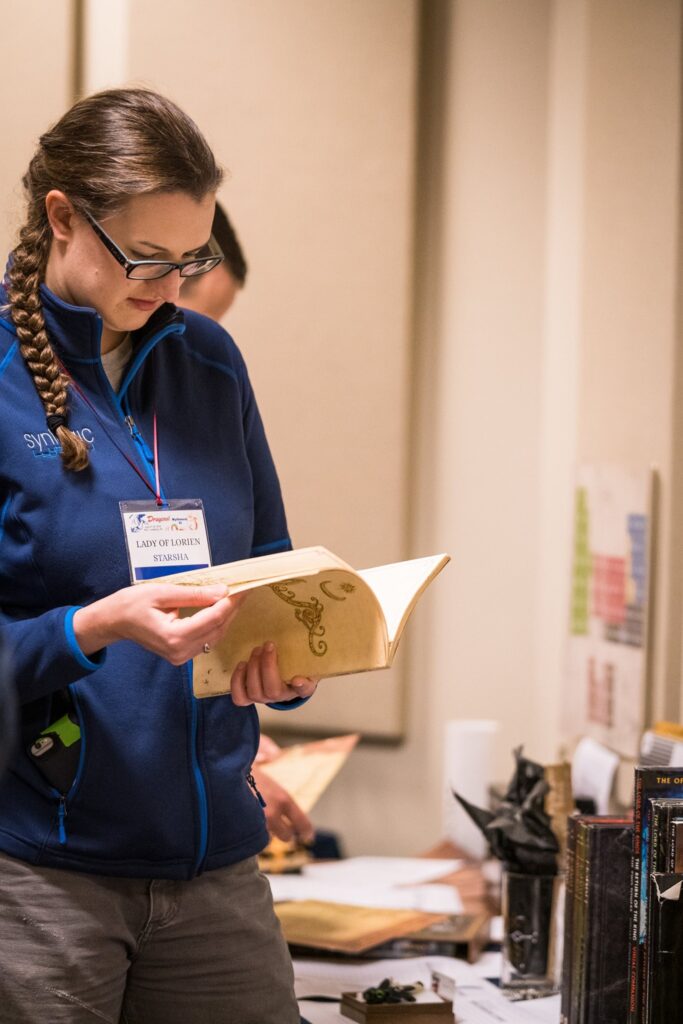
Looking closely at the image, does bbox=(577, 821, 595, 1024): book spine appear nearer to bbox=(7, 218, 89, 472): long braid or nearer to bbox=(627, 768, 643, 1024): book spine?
bbox=(627, 768, 643, 1024): book spine

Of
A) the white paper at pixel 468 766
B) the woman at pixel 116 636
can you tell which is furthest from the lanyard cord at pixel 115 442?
the white paper at pixel 468 766

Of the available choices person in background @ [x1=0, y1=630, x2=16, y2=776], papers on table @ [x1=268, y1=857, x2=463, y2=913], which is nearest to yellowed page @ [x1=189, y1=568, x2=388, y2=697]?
person in background @ [x1=0, y1=630, x2=16, y2=776]

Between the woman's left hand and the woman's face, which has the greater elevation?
the woman's face

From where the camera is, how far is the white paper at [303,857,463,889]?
2.17m

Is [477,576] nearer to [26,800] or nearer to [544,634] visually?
[544,634]

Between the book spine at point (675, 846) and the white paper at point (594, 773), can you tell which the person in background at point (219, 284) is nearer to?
the white paper at point (594, 773)

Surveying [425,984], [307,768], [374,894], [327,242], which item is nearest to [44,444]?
[425,984]

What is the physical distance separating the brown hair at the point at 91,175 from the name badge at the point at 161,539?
79 millimetres

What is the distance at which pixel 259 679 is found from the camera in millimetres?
1200

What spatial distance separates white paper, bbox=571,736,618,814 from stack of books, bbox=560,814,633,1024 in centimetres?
70

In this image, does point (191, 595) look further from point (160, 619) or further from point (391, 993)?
point (391, 993)

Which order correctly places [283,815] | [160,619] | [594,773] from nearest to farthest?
[160,619], [283,815], [594,773]

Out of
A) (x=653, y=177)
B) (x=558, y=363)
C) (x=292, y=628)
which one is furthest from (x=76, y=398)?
(x=558, y=363)

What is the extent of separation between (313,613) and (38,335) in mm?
396
